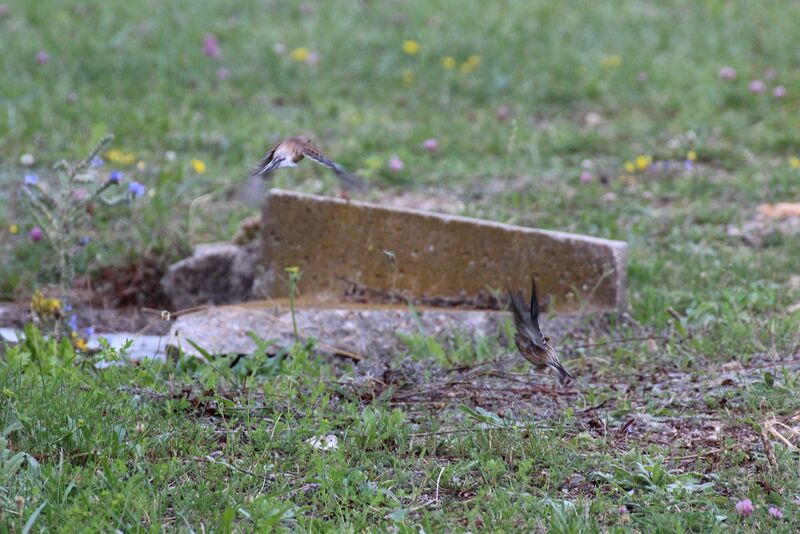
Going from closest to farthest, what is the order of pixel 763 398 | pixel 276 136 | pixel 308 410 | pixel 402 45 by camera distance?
pixel 308 410 < pixel 763 398 < pixel 276 136 < pixel 402 45

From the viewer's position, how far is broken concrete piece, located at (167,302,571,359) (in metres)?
4.02

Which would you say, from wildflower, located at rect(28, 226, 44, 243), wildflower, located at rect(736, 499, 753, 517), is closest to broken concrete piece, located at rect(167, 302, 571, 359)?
wildflower, located at rect(28, 226, 44, 243)

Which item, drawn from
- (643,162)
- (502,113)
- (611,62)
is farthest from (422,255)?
(611,62)

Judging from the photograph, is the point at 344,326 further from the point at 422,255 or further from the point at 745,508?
the point at 745,508

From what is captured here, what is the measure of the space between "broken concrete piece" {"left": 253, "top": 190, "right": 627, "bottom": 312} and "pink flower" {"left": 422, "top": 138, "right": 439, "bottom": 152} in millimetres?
2049

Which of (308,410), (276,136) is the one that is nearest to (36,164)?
(276,136)

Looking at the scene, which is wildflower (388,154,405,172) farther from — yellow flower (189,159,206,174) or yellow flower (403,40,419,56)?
yellow flower (403,40,419,56)

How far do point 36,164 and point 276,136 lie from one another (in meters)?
1.40

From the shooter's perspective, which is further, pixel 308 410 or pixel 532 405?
pixel 532 405

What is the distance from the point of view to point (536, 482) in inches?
111

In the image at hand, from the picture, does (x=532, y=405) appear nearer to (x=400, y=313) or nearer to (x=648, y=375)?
(x=648, y=375)

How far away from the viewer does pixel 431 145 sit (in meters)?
6.43

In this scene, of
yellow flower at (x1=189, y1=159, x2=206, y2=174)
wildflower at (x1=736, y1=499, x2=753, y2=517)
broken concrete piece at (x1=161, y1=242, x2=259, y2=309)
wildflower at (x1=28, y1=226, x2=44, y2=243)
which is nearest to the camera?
wildflower at (x1=736, y1=499, x2=753, y2=517)

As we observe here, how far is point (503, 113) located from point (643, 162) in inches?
47.3
